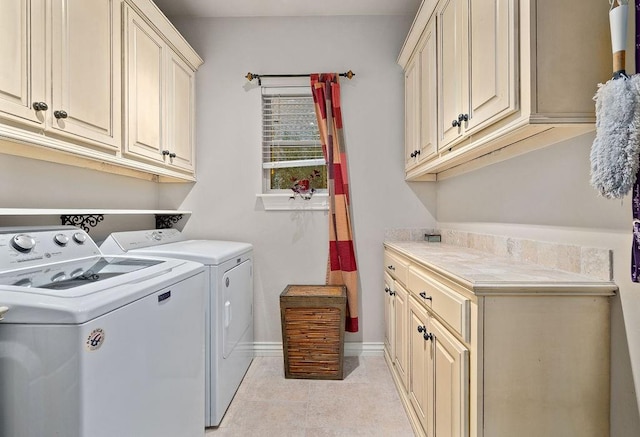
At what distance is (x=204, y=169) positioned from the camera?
273 centimetres

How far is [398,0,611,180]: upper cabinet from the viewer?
41.6 inches

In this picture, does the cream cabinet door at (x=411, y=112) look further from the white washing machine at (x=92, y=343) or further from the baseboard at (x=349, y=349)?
the white washing machine at (x=92, y=343)

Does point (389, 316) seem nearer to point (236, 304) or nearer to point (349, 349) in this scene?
point (349, 349)

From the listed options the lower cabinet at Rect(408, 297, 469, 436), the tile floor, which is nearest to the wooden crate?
the tile floor

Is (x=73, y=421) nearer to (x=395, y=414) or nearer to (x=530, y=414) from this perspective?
(x=530, y=414)

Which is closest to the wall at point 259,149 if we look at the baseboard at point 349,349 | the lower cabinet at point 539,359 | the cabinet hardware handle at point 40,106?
the baseboard at point 349,349

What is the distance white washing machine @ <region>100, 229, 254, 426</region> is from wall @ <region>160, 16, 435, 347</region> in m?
0.39

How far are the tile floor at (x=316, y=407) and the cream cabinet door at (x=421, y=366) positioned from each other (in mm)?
244

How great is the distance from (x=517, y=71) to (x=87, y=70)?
1.75 metres

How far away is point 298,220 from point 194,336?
139cm

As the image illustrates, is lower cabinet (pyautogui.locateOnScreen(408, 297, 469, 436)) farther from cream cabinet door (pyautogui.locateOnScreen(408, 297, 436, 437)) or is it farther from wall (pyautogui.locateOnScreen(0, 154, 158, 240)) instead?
wall (pyautogui.locateOnScreen(0, 154, 158, 240))

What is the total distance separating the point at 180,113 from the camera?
2453 mm

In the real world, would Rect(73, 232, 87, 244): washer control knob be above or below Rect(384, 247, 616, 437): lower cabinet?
above

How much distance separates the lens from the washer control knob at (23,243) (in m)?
1.29
